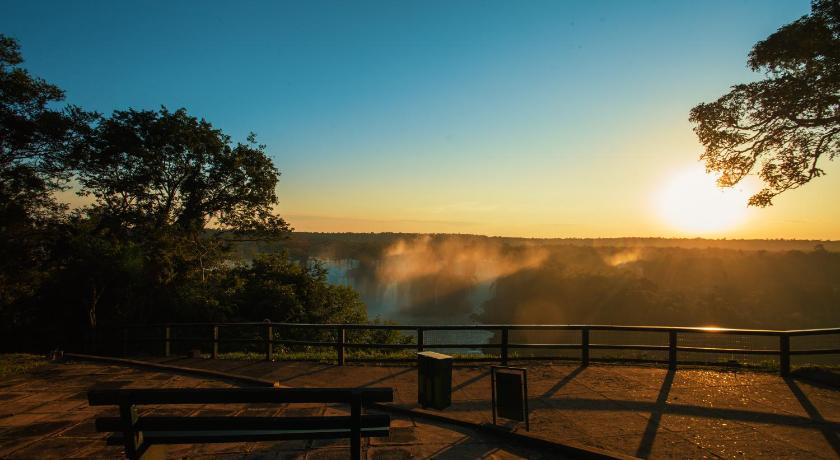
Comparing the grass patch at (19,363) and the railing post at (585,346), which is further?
the grass patch at (19,363)

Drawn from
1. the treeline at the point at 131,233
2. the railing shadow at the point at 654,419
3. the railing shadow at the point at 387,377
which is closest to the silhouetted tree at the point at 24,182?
the treeline at the point at 131,233

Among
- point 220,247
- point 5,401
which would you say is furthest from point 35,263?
point 5,401

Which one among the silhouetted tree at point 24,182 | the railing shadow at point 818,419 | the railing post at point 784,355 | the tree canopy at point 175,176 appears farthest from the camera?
the tree canopy at point 175,176

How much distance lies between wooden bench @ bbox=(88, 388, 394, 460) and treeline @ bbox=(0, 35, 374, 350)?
590 inches

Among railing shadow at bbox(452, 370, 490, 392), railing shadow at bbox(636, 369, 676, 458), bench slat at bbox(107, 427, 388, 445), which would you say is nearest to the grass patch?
bench slat at bbox(107, 427, 388, 445)

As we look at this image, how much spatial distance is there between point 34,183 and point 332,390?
62.0 ft

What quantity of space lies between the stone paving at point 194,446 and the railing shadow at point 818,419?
394 centimetres

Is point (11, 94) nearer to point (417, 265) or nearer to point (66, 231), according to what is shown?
point (66, 231)

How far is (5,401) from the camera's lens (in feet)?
25.5

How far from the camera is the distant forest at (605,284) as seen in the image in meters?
78.6

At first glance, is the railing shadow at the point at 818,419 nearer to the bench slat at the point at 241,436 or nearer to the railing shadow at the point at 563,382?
the railing shadow at the point at 563,382

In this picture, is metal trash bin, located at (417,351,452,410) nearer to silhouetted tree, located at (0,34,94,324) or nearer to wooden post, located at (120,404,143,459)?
→ wooden post, located at (120,404,143,459)

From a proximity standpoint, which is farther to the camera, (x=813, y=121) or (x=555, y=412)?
(x=813, y=121)

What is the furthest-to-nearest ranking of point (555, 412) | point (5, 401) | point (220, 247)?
point (220, 247), point (5, 401), point (555, 412)
